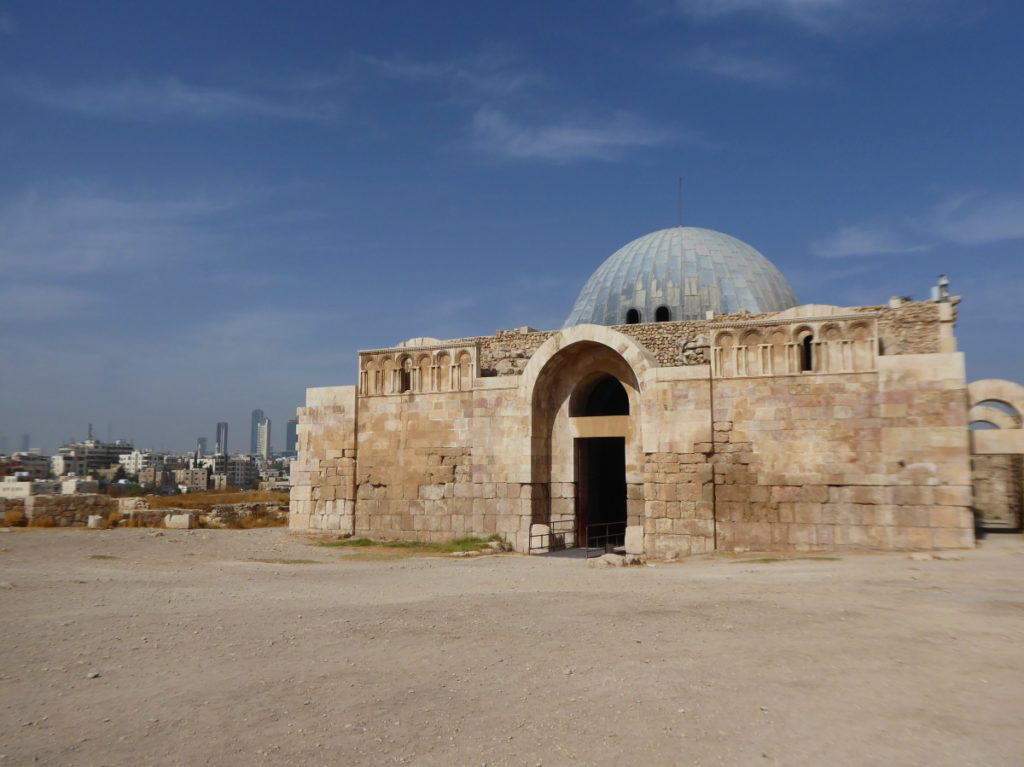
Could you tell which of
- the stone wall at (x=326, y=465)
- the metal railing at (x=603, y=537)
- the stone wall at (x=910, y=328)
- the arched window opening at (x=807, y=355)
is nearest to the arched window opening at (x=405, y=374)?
the stone wall at (x=326, y=465)

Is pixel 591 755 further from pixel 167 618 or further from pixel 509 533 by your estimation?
pixel 509 533

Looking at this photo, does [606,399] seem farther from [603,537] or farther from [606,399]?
[603,537]

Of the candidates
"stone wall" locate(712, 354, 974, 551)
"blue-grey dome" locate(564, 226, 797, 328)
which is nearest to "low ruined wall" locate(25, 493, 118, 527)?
"blue-grey dome" locate(564, 226, 797, 328)

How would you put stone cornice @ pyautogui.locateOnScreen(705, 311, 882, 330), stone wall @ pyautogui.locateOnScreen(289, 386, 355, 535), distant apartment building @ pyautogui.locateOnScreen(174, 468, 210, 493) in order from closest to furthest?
stone cornice @ pyautogui.locateOnScreen(705, 311, 882, 330)
stone wall @ pyautogui.locateOnScreen(289, 386, 355, 535)
distant apartment building @ pyautogui.locateOnScreen(174, 468, 210, 493)

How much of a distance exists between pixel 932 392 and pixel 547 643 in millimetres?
10461

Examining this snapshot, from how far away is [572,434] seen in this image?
1844cm

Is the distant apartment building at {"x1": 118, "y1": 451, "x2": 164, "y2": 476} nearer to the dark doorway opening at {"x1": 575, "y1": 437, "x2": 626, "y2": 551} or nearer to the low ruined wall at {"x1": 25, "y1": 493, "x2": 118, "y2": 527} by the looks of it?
the low ruined wall at {"x1": 25, "y1": 493, "x2": 118, "y2": 527}

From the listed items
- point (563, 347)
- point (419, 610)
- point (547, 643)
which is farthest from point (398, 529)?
point (547, 643)

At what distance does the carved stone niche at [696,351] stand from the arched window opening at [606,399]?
2432 millimetres

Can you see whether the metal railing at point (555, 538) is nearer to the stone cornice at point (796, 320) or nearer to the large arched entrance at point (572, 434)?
the large arched entrance at point (572, 434)

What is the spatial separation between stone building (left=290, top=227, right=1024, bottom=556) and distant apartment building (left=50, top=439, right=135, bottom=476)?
137 meters

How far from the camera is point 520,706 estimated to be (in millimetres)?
5703

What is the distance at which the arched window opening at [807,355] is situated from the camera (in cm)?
1550

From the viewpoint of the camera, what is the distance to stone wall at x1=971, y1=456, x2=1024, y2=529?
1911 centimetres
